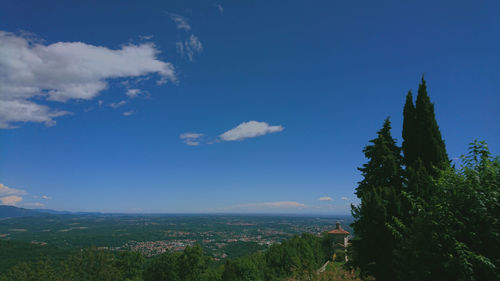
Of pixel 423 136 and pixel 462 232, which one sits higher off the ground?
pixel 423 136

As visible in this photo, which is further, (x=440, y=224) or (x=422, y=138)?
(x=422, y=138)

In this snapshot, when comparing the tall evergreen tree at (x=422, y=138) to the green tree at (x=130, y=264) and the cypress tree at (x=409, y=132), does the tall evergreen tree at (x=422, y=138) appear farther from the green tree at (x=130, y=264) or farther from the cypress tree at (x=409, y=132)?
the green tree at (x=130, y=264)

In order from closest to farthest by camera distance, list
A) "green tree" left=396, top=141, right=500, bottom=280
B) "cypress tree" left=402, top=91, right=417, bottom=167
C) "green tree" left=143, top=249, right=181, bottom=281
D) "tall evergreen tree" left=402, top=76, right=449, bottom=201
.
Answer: "green tree" left=396, top=141, right=500, bottom=280
"tall evergreen tree" left=402, top=76, right=449, bottom=201
"cypress tree" left=402, top=91, right=417, bottom=167
"green tree" left=143, top=249, right=181, bottom=281

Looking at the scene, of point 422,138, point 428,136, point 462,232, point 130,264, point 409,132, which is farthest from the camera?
point 130,264

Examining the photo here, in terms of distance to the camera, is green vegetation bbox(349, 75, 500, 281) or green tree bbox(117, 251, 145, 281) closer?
green vegetation bbox(349, 75, 500, 281)

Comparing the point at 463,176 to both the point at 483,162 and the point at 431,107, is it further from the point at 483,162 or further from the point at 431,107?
the point at 431,107

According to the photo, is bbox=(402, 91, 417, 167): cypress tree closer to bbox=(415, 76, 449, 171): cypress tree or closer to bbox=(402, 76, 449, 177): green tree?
bbox=(402, 76, 449, 177): green tree

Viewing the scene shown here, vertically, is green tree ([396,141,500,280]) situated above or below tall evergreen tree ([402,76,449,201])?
below

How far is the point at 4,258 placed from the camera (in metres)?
71.1

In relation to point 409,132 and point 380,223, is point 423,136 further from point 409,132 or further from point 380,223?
point 380,223

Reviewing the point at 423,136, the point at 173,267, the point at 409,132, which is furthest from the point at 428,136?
Answer: the point at 173,267

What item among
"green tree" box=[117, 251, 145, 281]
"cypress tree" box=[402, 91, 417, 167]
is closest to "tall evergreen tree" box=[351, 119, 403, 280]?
"cypress tree" box=[402, 91, 417, 167]

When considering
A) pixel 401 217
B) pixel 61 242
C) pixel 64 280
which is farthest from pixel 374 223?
pixel 61 242

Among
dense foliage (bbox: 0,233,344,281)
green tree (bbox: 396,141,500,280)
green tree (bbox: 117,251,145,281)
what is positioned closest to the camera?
green tree (bbox: 396,141,500,280)
